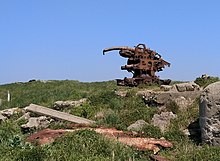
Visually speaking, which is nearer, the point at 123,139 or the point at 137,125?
the point at 123,139

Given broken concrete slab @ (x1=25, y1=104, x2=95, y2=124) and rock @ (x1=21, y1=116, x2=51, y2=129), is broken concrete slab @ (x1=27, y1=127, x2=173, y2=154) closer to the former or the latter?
rock @ (x1=21, y1=116, x2=51, y2=129)

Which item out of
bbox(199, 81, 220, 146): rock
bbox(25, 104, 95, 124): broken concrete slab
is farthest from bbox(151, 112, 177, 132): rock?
bbox(25, 104, 95, 124): broken concrete slab

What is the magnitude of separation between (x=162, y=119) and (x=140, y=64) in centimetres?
753

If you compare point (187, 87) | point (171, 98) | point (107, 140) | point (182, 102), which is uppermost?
point (187, 87)

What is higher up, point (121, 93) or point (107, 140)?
point (121, 93)

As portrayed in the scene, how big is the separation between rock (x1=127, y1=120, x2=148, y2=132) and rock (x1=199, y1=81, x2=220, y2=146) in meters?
2.10

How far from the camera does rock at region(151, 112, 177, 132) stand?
564 inches

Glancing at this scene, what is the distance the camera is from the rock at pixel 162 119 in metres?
14.3

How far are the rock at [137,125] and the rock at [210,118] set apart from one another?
210 cm

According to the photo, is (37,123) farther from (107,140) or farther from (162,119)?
(107,140)

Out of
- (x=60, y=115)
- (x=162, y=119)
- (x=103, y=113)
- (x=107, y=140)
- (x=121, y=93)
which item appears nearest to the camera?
(x=107, y=140)

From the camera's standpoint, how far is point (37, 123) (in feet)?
49.9

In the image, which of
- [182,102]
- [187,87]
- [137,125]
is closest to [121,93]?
[187,87]

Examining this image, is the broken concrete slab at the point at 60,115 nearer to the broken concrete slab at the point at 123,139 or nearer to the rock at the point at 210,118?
the broken concrete slab at the point at 123,139
